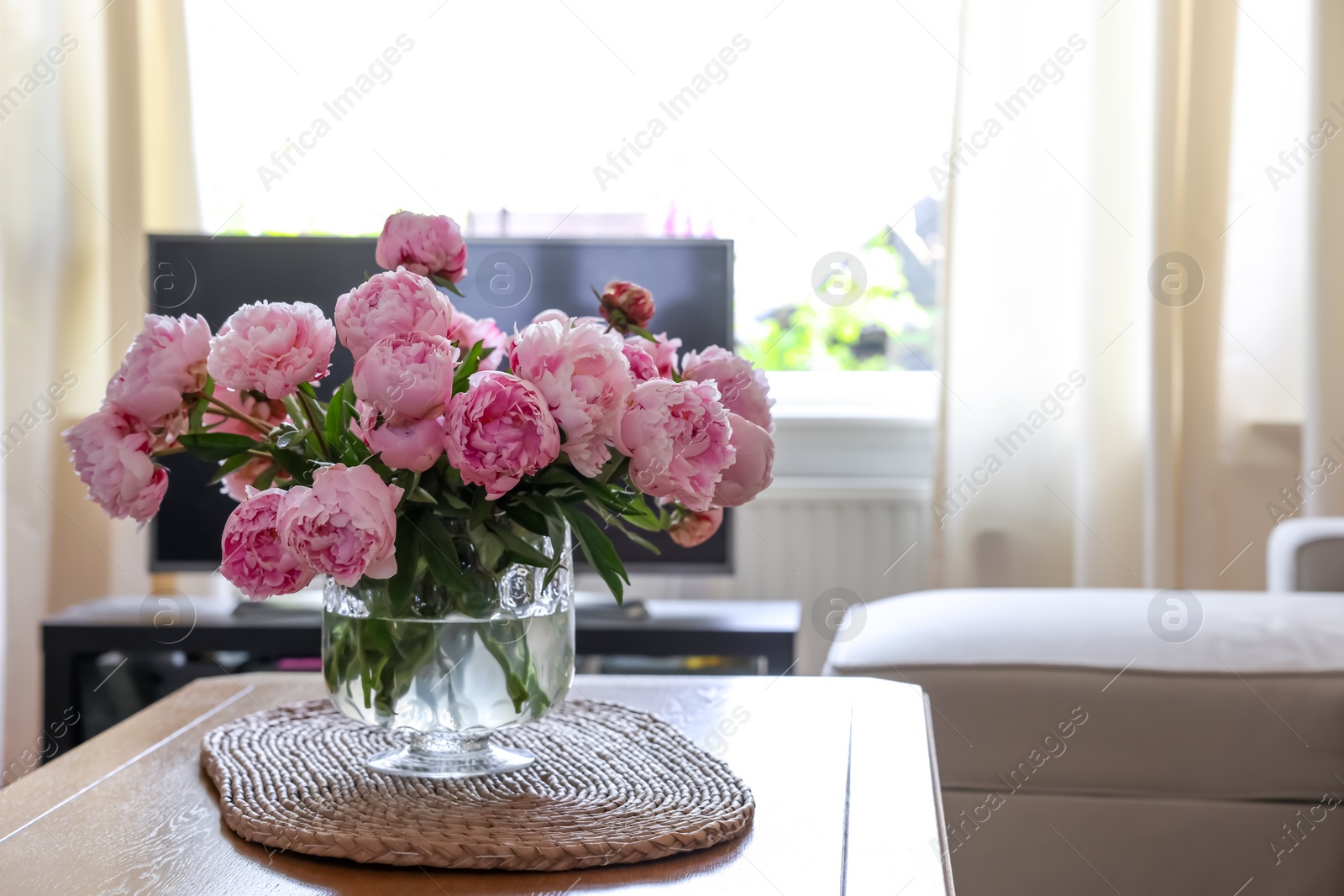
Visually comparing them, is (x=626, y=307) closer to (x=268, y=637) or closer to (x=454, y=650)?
(x=454, y=650)

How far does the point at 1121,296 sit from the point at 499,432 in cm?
183

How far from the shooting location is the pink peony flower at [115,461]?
678mm

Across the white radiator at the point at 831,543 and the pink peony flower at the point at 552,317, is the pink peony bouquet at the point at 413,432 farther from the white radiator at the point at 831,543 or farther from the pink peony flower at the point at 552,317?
the white radiator at the point at 831,543

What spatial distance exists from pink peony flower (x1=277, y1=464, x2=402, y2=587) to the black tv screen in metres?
1.32

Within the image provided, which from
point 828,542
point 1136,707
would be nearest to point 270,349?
point 1136,707

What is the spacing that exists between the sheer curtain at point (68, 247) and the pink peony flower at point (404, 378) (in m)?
1.82

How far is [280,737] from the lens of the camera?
87cm

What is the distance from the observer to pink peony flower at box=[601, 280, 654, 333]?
2.64 ft

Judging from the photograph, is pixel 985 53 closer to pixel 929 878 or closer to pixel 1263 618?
pixel 1263 618

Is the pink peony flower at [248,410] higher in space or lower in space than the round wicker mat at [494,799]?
higher

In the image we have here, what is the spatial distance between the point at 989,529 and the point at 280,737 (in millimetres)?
1634

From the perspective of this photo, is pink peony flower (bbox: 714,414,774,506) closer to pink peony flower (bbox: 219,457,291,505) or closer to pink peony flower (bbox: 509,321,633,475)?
pink peony flower (bbox: 509,321,633,475)

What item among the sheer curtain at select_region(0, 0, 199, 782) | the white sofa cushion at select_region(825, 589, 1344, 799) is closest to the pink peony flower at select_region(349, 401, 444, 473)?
the white sofa cushion at select_region(825, 589, 1344, 799)

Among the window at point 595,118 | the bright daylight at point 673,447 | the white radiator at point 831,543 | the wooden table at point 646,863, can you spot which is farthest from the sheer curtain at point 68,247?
the wooden table at point 646,863
